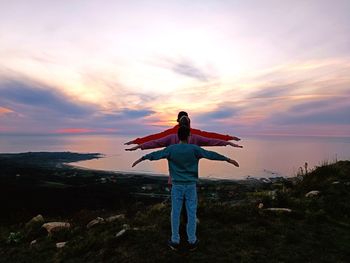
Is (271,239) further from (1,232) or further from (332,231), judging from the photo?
(1,232)

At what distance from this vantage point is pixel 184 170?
681cm

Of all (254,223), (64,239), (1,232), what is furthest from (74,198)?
(254,223)

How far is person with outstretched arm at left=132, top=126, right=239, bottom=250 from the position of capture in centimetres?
678

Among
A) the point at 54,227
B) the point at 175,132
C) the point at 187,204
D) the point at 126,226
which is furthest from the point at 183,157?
the point at 54,227

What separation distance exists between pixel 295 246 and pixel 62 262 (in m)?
5.32

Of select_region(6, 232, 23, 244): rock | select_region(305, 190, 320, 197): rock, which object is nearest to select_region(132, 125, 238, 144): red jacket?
select_region(305, 190, 320, 197): rock

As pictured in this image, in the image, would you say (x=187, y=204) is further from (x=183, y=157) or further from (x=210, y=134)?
(x=210, y=134)

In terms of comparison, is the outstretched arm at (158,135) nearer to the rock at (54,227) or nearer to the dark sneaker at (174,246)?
the dark sneaker at (174,246)

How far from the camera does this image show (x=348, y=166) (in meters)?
14.4

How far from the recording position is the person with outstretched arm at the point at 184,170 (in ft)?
22.2

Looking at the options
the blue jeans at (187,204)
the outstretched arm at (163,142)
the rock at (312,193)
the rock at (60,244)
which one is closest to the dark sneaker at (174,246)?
the blue jeans at (187,204)

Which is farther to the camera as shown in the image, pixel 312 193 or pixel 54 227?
pixel 312 193

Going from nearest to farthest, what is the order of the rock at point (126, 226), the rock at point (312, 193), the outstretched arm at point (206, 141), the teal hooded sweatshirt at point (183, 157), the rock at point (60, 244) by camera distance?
the teal hooded sweatshirt at point (183, 157) < the outstretched arm at point (206, 141) < the rock at point (126, 226) < the rock at point (60, 244) < the rock at point (312, 193)

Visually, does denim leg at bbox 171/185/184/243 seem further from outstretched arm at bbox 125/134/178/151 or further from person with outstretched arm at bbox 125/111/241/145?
person with outstretched arm at bbox 125/111/241/145
